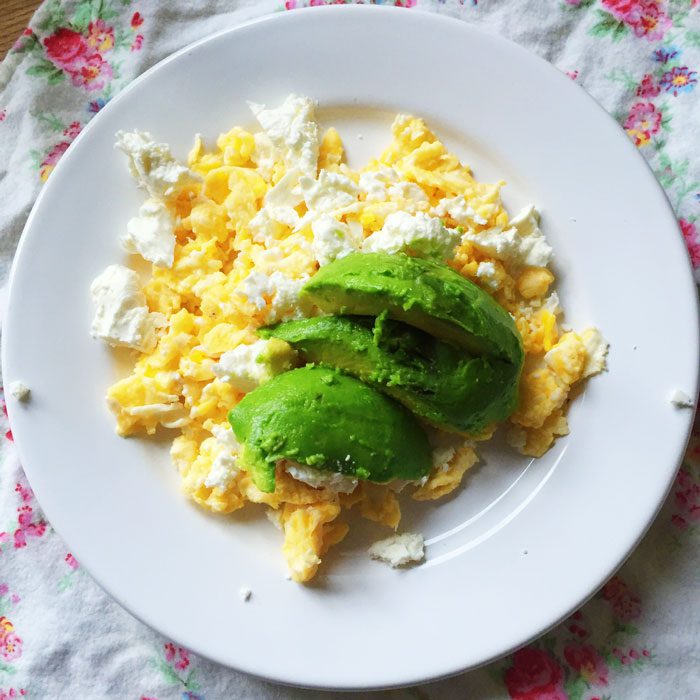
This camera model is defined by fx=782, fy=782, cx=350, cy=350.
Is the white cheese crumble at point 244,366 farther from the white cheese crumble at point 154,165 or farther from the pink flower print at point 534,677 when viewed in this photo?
the pink flower print at point 534,677

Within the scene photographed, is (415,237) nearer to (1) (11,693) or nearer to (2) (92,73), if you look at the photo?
(2) (92,73)

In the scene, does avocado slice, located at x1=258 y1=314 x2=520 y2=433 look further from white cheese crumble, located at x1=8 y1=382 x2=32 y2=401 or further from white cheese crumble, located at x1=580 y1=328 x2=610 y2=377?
white cheese crumble, located at x1=8 y1=382 x2=32 y2=401

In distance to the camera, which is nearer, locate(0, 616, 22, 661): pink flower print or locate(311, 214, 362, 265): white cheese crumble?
locate(311, 214, 362, 265): white cheese crumble

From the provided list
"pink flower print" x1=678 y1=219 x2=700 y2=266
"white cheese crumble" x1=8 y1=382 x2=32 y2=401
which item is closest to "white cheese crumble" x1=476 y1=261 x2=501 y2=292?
"pink flower print" x1=678 y1=219 x2=700 y2=266

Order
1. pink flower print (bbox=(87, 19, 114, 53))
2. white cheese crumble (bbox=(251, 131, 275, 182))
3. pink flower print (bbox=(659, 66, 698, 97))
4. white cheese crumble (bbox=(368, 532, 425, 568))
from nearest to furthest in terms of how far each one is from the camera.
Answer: white cheese crumble (bbox=(368, 532, 425, 568)), white cheese crumble (bbox=(251, 131, 275, 182)), pink flower print (bbox=(659, 66, 698, 97)), pink flower print (bbox=(87, 19, 114, 53))

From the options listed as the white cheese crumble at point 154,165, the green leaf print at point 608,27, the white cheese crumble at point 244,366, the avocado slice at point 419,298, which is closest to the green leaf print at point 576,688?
the avocado slice at point 419,298

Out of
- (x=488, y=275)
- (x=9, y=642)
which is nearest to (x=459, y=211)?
(x=488, y=275)
